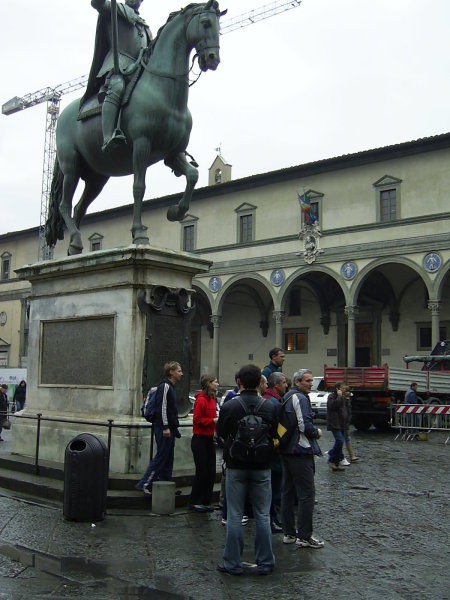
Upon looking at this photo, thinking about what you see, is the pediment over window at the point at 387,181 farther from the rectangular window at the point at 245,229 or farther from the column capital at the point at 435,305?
the rectangular window at the point at 245,229

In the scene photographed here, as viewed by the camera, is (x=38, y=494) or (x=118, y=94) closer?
(x=38, y=494)

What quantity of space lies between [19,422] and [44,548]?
4079 millimetres

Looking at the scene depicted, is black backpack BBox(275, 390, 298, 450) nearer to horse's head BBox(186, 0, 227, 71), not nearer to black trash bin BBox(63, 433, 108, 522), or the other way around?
black trash bin BBox(63, 433, 108, 522)

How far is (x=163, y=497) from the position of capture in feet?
24.1

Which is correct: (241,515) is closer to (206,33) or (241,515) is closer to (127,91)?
(127,91)

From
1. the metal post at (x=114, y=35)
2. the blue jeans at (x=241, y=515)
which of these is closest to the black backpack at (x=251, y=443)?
the blue jeans at (x=241, y=515)

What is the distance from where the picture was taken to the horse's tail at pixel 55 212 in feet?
34.8

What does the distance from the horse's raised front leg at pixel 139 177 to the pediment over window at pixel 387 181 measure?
25.7 meters

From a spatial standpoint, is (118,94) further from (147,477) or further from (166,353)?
(147,477)

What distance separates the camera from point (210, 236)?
133 ft

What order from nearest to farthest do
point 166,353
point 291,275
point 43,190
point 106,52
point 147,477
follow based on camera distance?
point 147,477
point 166,353
point 106,52
point 291,275
point 43,190

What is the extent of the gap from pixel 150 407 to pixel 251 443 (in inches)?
98.3

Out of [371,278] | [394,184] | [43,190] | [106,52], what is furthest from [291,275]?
[43,190]

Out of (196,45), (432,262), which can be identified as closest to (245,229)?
(432,262)
